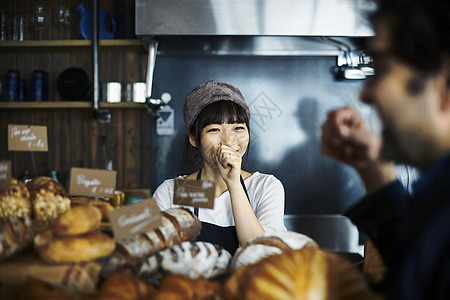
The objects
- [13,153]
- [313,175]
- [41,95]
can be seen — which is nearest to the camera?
[13,153]

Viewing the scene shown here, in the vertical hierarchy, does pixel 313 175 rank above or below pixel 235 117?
below

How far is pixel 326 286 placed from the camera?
1.56 feet

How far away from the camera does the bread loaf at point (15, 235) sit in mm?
646

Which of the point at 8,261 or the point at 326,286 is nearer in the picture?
the point at 326,286

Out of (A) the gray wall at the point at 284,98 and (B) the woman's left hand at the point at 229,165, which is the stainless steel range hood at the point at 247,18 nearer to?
(A) the gray wall at the point at 284,98

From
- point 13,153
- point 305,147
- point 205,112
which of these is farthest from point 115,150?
point 13,153

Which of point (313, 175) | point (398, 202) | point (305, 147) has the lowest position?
point (313, 175)

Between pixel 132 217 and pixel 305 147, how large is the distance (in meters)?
1.80

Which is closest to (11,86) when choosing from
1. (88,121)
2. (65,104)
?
(65,104)

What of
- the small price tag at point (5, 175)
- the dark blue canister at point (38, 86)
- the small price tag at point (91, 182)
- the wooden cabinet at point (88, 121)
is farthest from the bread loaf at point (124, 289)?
the dark blue canister at point (38, 86)

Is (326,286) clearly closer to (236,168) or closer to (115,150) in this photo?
(236,168)

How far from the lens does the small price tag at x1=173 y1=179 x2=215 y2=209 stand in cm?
73

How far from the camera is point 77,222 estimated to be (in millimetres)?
654

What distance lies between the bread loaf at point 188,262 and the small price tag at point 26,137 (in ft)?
1.12
